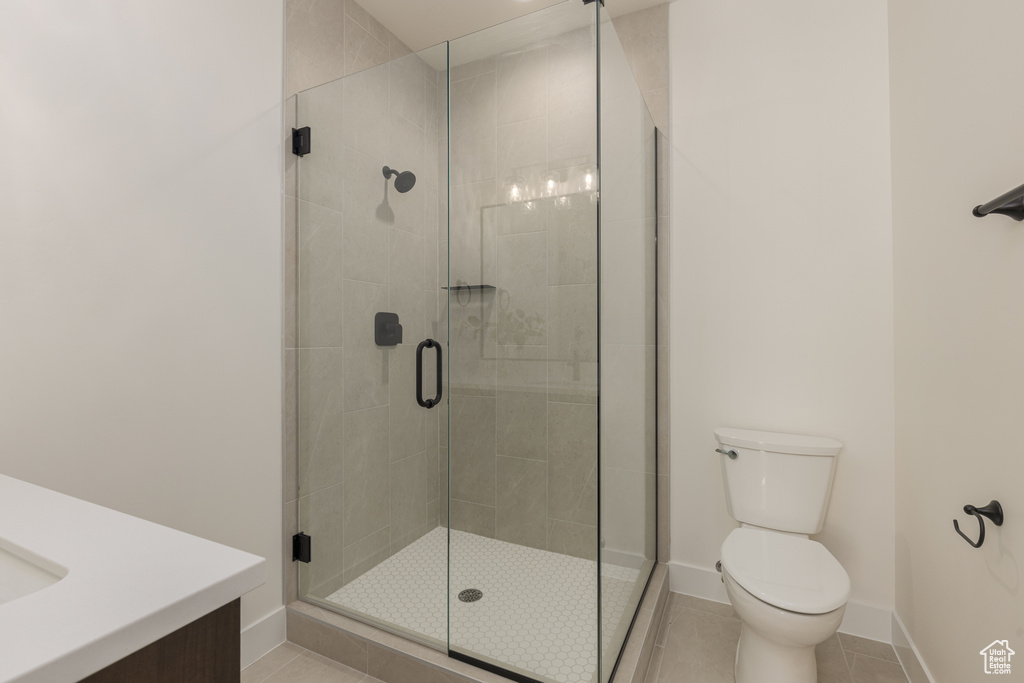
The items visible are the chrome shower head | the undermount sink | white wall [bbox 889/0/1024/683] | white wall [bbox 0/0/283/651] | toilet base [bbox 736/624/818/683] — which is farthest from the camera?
the chrome shower head

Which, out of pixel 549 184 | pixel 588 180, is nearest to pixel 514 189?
pixel 549 184

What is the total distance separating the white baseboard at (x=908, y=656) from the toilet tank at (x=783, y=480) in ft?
1.41

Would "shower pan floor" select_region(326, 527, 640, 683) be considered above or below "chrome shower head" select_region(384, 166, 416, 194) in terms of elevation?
below

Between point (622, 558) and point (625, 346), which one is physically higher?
point (625, 346)

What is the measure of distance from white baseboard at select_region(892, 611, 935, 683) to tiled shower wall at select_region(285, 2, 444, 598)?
167 centimetres

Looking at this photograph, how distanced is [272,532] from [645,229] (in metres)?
1.85

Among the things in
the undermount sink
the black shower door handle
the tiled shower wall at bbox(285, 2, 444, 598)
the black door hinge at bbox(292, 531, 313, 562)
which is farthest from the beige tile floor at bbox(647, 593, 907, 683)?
the undermount sink

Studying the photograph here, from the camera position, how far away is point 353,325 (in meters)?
A: 1.88

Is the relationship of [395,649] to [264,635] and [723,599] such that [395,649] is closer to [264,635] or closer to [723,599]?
[264,635]

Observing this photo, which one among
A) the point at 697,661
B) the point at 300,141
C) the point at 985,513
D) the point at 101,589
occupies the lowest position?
the point at 697,661

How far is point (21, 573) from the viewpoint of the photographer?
65cm

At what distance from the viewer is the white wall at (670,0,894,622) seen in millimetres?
1901

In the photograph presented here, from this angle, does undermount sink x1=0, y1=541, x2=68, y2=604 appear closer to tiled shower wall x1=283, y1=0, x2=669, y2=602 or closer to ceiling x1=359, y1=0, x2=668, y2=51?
tiled shower wall x1=283, y1=0, x2=669, y2=602

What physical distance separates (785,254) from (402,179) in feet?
5.07
